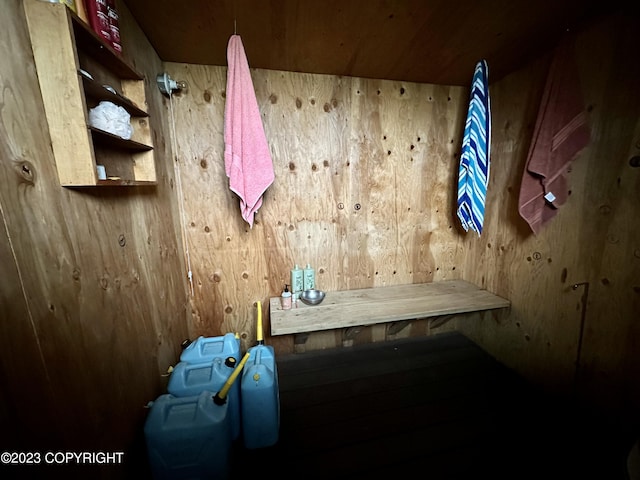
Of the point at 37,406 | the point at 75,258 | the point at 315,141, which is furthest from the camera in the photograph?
the point at 315,141

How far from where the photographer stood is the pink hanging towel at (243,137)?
1.12 m

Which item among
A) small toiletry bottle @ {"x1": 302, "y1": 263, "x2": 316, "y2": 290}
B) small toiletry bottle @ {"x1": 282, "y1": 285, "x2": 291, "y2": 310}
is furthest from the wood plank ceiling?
small toiletry bottle @ {"x1": 282, "y1": 285, "x2": 291, "y2": 310}

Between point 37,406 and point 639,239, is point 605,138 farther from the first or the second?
point 37,406

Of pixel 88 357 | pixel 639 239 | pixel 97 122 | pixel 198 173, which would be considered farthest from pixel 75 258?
pixel 639 239

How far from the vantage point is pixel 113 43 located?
83 cm

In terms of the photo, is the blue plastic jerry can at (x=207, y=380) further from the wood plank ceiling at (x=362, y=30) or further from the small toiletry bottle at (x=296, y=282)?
the wood plank ceiling at (x=362, y=30)

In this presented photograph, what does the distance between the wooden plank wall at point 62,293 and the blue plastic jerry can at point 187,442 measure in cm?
14

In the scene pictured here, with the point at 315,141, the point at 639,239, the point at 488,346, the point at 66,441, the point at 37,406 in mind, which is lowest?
the point at 488,346

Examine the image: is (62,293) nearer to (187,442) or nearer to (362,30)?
(187,442)

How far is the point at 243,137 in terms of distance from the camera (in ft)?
3.95

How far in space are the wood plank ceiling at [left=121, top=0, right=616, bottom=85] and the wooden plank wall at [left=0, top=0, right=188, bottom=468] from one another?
219 millimetres

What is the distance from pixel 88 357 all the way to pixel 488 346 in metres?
2.31

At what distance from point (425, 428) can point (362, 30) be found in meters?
1.98

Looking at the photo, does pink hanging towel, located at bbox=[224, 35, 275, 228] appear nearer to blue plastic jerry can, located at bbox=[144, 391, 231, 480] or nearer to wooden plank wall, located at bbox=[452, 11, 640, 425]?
blue plastic jerry can, located at bbox=[144, 391, 231, 480]
